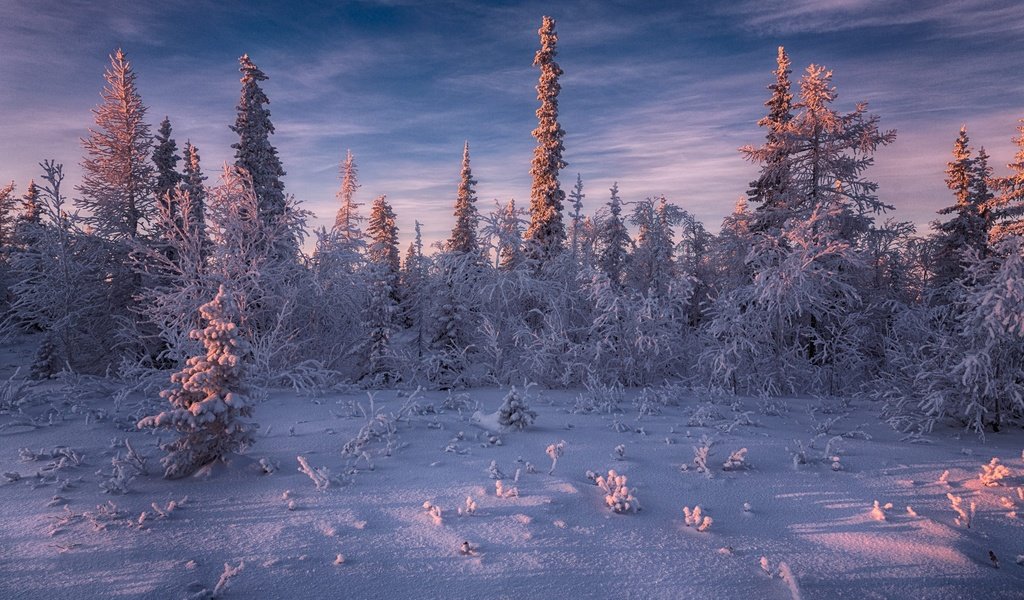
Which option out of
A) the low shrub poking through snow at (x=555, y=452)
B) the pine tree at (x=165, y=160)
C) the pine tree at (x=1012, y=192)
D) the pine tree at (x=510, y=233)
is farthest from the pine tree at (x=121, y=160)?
the pine tree at (x=1012, y=192)

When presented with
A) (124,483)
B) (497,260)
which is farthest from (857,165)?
(124,483)

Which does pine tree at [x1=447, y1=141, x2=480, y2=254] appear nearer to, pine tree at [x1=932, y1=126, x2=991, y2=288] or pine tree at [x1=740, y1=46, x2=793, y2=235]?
pine tree at [x1=740, y1=46, x2=793, y2=235]

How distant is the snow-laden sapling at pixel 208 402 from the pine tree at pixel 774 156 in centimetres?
1835

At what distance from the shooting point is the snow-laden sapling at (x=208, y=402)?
5594 millimetres

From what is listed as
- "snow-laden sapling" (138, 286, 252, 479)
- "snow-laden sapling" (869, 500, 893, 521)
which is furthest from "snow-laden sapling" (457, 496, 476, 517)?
"snow-laden sapling" (869, 500, 893, 521)

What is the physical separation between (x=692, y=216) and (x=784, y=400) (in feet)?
87.0

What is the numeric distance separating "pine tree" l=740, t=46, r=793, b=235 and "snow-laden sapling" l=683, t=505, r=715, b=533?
16472 mm

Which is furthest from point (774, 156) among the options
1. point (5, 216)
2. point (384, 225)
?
point (5, 216)

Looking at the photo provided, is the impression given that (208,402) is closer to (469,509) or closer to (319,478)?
(319,478)

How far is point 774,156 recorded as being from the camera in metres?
19.5

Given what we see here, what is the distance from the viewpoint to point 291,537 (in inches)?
177

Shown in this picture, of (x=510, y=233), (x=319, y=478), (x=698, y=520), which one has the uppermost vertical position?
(x=510, y=233)

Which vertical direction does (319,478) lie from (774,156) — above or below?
below

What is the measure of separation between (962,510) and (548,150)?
795 inches
